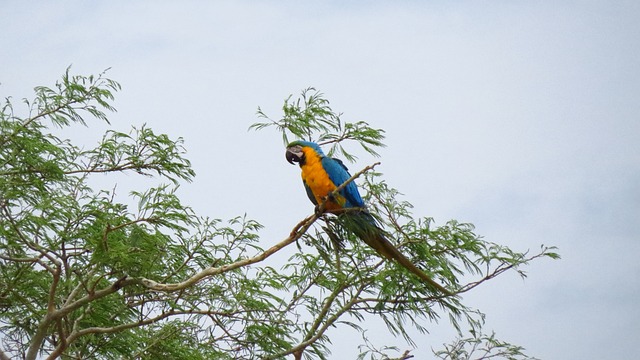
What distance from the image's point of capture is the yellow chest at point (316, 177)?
494cm

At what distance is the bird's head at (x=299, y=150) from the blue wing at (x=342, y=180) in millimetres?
90

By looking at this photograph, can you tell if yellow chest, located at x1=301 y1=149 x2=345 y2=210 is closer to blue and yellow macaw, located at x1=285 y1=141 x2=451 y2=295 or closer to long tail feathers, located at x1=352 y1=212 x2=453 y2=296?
blue and yellow macaw, located at x1=285 y1=141 x2=451 y2=295

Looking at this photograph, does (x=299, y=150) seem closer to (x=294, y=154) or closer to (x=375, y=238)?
(x=294, y=154)

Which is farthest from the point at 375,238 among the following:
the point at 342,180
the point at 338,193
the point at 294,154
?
the point at 294,154

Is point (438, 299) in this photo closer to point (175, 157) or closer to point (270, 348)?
point (270, 348)

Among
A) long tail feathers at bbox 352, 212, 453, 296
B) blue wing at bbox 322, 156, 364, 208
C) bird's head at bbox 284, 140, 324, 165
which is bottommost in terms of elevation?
long tail feathers at bbox 352, 212, 453, 296

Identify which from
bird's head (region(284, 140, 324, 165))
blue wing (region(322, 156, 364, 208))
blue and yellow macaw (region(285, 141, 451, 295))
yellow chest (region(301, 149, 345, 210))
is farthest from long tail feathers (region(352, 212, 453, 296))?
bird's head (region(284, 140, 324, 165))

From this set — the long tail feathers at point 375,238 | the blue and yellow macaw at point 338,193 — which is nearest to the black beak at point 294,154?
the blue and yellow macaw at point 338,193

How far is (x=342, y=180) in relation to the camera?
4.98 m

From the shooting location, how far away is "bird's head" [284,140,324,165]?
5.05m

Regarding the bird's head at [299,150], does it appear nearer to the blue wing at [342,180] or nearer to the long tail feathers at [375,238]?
the blue wing at [342,180]

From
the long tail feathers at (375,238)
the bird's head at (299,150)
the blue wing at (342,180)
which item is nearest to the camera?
the long tail feathers at (375,238)

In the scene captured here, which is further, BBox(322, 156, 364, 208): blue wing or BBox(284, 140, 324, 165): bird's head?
BBox(284, 140, 324, 165): bird's head

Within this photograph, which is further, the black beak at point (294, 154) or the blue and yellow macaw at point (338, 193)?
the black beak at point (294, 154)
